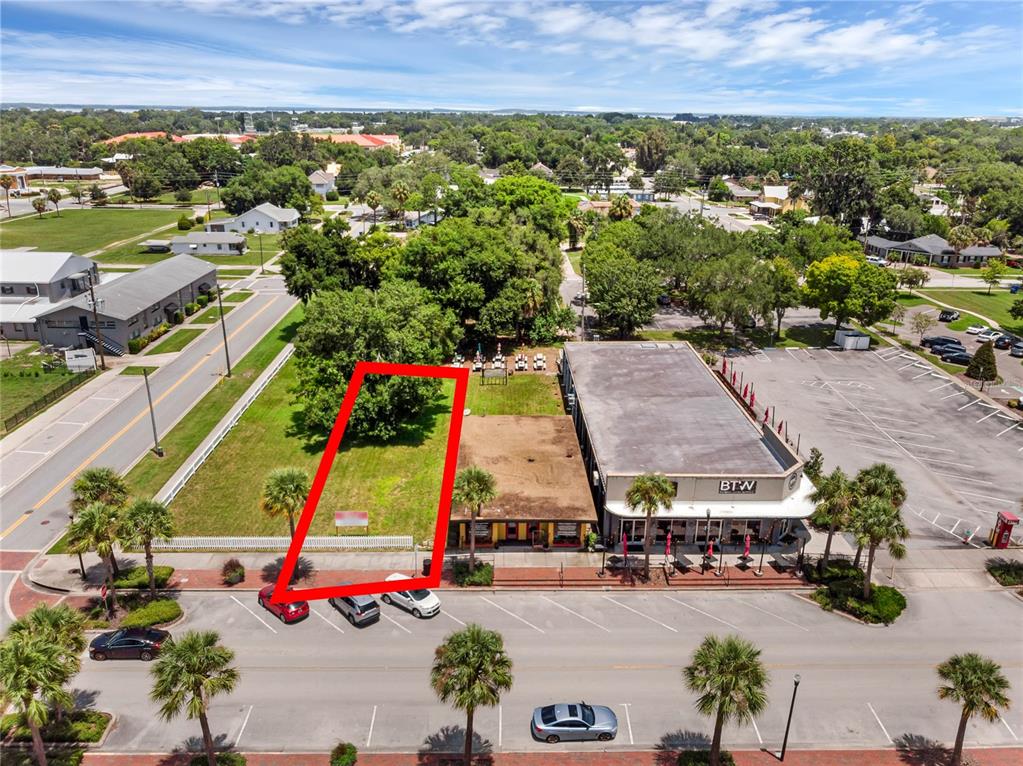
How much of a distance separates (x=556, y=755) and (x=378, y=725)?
7739mm

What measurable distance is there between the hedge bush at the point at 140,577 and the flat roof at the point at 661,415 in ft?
87.2

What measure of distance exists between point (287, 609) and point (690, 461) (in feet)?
84.5

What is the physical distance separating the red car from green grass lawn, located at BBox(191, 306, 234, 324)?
5612cm

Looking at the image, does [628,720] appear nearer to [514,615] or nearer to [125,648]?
[514,615]

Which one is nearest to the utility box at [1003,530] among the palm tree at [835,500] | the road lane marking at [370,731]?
the palm tree at [835,500]

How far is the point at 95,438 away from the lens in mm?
53344

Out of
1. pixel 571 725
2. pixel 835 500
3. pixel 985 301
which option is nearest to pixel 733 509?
pixel 835 500

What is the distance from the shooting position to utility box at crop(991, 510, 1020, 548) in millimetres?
41031

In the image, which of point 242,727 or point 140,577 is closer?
point 242,727

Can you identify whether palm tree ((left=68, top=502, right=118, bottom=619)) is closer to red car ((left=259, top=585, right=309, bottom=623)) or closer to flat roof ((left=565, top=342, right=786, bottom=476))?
red car ((left=259, top=585, right=309, bottom=623))

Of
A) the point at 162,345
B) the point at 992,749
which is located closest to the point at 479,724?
the point at 992,749

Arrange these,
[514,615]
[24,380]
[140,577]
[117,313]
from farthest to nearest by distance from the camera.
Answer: [117,313], [24,380], [140,577], [514,615]

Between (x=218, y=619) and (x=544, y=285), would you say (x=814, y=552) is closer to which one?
(x=218, y=619)

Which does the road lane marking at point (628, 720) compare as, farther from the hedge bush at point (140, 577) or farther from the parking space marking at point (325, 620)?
the hedge bush at point (140, 577)
